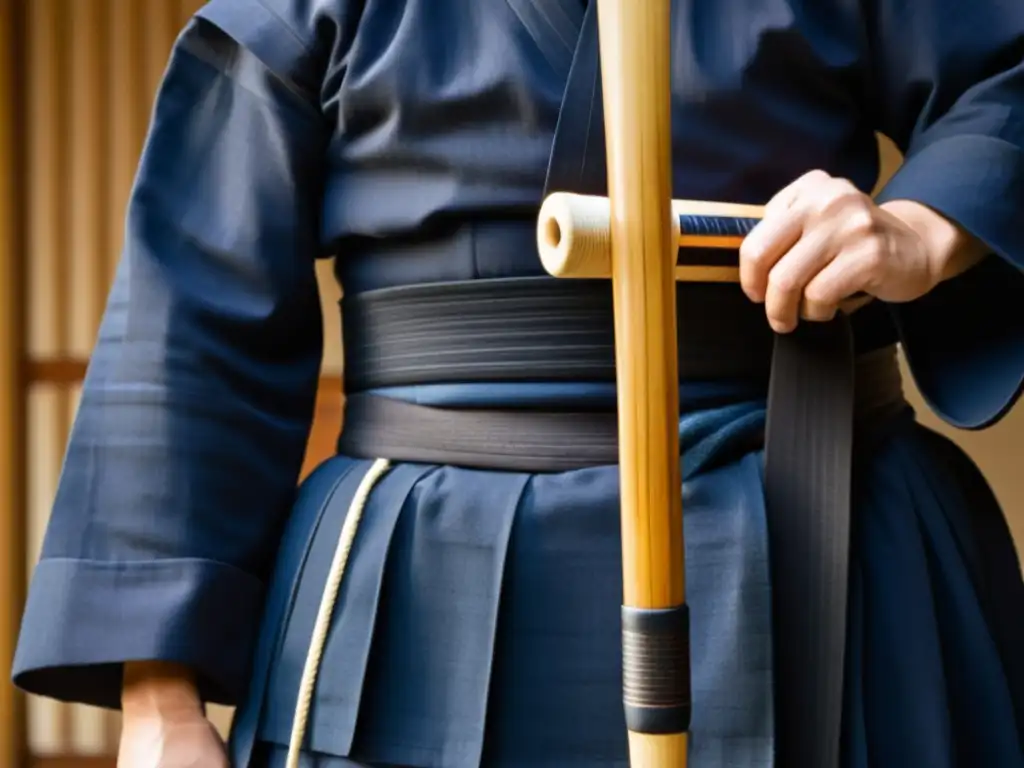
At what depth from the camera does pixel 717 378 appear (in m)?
0.66

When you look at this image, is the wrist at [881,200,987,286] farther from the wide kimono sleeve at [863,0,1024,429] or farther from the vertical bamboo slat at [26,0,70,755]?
the vertical bamboo slat at [26,0,70,755]

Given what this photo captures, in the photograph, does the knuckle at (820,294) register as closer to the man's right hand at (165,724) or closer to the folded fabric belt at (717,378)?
the folded fabric belt at (717,378)

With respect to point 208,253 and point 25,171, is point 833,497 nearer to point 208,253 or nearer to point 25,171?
point 208,253

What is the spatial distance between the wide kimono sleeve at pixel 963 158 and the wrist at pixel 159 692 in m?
0.50

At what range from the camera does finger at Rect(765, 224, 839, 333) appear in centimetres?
53

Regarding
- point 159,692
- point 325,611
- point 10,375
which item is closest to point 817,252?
point 325,611

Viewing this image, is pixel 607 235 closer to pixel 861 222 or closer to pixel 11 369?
pixel 861 222

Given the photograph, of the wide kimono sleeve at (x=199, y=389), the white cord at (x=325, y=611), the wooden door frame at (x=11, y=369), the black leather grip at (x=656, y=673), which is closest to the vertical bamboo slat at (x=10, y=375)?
the wooden door frame at (x=11, y=369)

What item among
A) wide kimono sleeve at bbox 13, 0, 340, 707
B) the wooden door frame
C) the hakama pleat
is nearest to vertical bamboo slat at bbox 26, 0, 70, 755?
the wooden door frame

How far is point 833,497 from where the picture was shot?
0.61 m

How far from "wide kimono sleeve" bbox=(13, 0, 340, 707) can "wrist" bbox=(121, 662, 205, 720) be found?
18 millimetres

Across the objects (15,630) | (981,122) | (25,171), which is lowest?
(15,630)

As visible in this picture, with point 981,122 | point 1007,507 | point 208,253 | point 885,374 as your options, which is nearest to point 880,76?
point 981,122

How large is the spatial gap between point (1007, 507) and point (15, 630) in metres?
1.39
